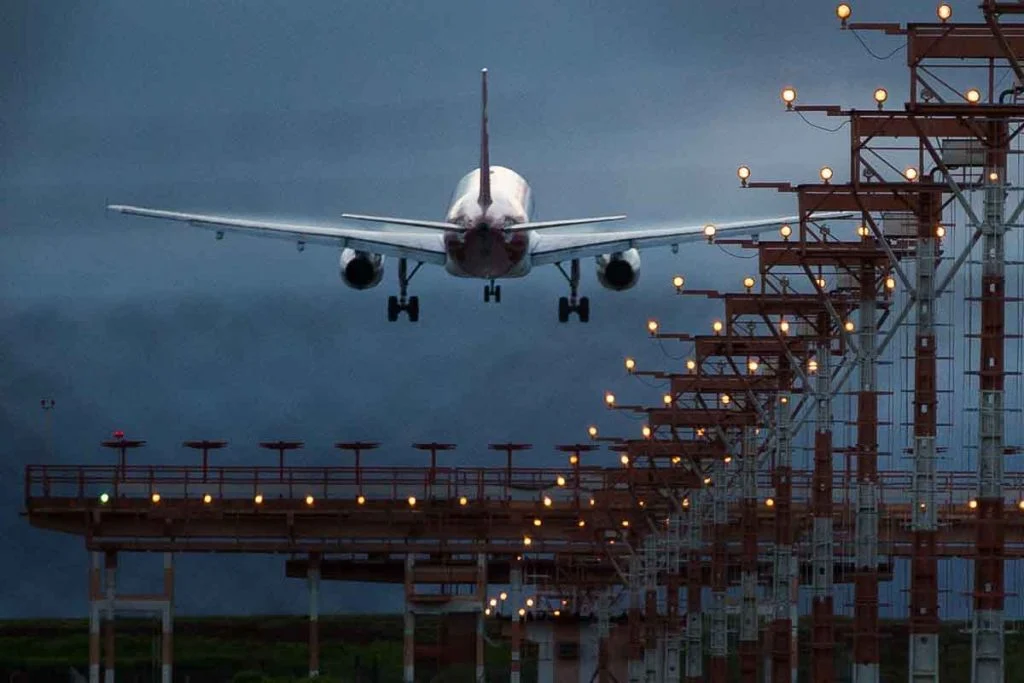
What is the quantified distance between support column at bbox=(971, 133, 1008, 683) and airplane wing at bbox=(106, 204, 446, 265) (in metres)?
83.1

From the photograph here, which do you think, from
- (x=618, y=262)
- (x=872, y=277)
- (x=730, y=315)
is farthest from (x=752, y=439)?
(x=618, y=262)

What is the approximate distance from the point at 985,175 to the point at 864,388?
56.1 ft

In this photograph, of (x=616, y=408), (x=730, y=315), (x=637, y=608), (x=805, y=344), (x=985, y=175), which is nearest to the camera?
(x=985, y=175)

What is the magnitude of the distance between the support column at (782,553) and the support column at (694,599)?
19.2m

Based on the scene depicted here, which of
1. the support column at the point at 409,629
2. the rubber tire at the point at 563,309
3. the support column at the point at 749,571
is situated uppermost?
the rubber tire at the point at 563,309

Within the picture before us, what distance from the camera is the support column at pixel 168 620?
165 metres

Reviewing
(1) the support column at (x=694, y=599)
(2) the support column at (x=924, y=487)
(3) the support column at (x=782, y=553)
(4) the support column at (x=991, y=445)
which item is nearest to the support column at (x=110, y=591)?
(1) the support column at (x=694, y=599)

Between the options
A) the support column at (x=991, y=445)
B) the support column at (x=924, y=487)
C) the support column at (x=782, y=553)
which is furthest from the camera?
the support column at (x=782, y=553)

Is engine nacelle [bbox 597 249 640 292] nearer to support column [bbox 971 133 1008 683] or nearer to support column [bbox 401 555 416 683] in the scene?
support column [bbox 401 555 416 683]

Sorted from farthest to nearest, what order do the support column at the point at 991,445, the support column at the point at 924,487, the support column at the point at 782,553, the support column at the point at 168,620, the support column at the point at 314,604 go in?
the support column at the point at 168,620 → the support column at the point at 314,604 → the support column at the point at 782,553 → the support column at the point at 924,487 → the support column at the point at 991,445

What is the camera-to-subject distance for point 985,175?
67.1 metres

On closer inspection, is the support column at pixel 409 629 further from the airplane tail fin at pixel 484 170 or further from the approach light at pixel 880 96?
the approach light at pixel 880 96

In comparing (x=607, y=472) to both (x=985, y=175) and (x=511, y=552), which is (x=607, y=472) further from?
(x=985, y=175)

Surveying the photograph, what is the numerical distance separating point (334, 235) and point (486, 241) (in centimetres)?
1316
